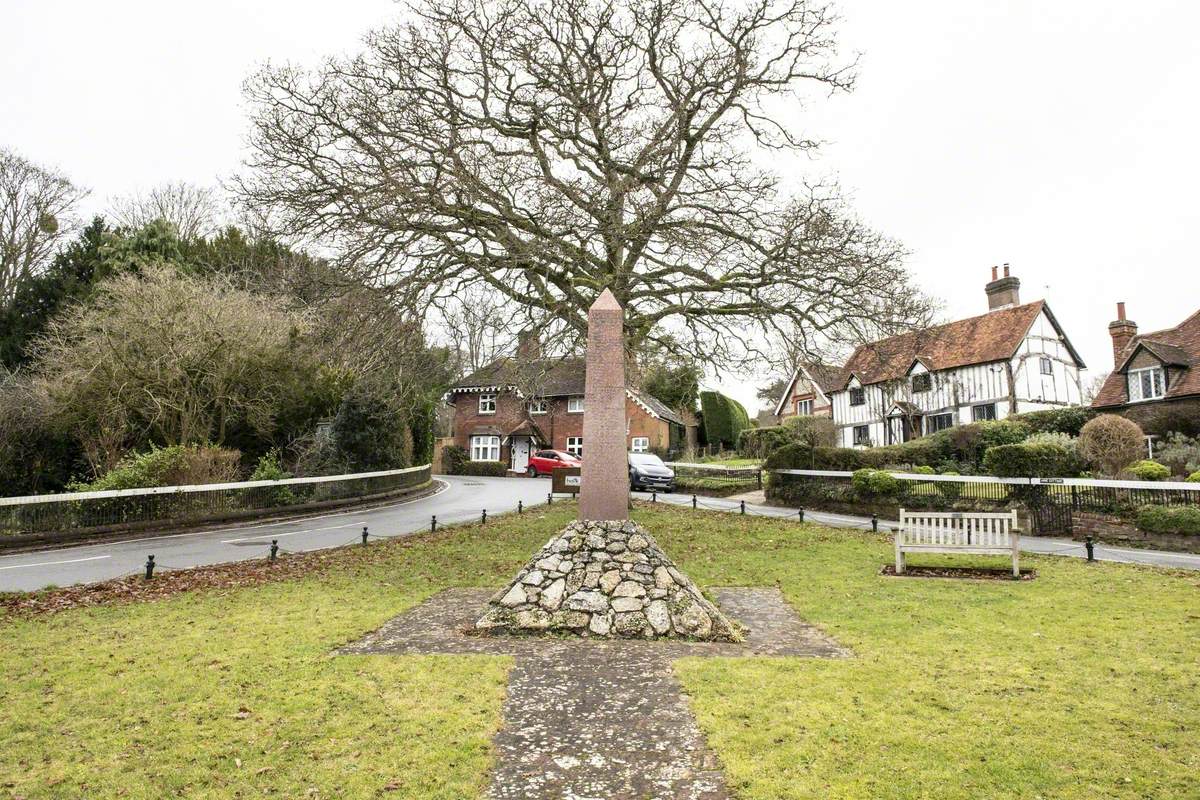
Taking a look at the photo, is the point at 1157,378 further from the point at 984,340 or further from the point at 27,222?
the point at 27,222

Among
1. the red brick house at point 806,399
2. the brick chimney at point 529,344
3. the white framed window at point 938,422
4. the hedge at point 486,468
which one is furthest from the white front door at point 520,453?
the brick chimney at point 529,344

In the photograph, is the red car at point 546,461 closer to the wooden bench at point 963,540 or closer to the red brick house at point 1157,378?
the red brick house at point 1157,378

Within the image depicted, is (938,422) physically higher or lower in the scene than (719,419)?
lower

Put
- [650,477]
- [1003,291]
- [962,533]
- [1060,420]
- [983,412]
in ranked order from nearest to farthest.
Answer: [962,533], [1060,420], [650,477], [983,412], [1003,291]

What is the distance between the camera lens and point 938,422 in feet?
121

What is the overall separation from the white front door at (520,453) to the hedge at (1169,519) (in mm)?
37914

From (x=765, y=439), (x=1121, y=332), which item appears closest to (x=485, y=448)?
(x=765, y=439)

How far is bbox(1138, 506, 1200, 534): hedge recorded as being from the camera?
13.7 metres

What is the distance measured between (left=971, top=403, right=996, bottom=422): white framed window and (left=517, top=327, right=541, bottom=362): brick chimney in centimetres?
2605

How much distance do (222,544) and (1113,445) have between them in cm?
2299

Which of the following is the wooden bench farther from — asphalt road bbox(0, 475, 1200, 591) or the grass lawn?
asphalt road bbox(0, 475, 1200, 591)

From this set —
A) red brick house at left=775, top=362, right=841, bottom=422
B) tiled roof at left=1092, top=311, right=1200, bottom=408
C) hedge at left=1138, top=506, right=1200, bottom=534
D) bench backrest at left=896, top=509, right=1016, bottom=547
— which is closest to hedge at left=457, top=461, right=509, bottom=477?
red brick house at left=775, top=362, right=841, bottom=422

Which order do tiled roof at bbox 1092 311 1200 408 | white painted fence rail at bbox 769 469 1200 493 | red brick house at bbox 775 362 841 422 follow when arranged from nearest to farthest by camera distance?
white painted fence rail at bbox 769 469 1200 493
tiled roof at bbox 1092 311 1200 408
red brick house at bbox 775 362 841 422

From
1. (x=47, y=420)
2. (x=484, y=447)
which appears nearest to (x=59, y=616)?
(x=47, y=420)
